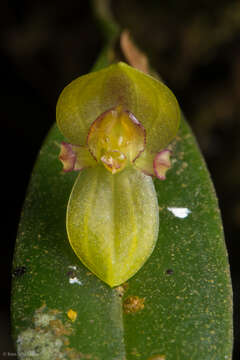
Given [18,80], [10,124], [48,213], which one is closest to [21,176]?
[10,124]

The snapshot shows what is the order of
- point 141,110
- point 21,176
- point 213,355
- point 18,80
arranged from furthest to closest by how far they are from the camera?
point 18,80
point 21,176
point 141,110
point 213,355

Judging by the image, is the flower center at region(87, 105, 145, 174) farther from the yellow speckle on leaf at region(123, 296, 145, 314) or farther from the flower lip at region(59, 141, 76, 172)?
the yellow speckle on leaf at region(123, 296, 145, 314)

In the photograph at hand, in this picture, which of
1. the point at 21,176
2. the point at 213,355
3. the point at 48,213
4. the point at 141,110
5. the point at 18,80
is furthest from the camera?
the point at 18,80

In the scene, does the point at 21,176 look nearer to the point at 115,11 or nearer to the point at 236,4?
the point at 115,11

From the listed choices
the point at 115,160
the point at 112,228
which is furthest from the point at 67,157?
the point at 112,228

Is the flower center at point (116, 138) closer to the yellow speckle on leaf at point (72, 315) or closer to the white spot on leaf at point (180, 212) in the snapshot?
the white spot on leaf at point (180, 212)
